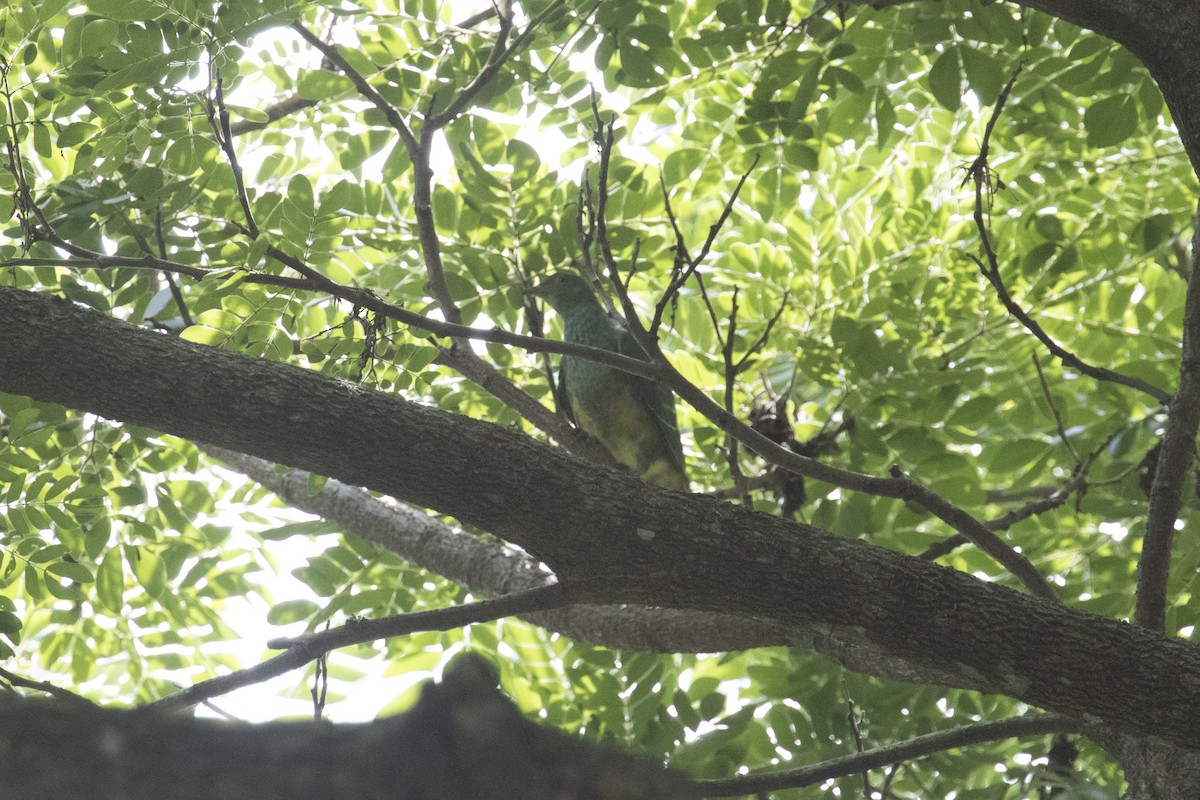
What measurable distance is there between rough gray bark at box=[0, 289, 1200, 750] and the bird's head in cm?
154

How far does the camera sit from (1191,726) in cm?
197

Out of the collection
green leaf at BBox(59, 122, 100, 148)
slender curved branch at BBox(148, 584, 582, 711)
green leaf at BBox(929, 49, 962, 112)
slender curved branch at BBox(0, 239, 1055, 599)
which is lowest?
slender curved branch at BBox(148, 584, 582, 711)

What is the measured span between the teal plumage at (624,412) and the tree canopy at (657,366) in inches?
6.5

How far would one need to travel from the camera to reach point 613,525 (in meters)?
2.11

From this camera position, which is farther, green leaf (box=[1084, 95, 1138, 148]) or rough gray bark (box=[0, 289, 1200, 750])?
green leaf (box=[1084, 95, 1138, 148])

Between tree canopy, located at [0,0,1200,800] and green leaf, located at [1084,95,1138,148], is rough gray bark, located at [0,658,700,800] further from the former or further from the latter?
green leaf, located at [1084,95,1138,148]

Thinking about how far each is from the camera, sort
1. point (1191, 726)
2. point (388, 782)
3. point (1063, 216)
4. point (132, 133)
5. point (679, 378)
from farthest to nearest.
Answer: point (1063, 216)
point (132, 133)
point (679, 378)
point (1191, 726)
point (388, 782)

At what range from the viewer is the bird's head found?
3620mm

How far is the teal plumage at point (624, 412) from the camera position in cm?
392

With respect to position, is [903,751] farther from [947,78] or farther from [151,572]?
[151,572]

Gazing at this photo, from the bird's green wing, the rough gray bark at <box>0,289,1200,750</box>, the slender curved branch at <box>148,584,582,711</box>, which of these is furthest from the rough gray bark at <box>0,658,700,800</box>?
the bird's green wing

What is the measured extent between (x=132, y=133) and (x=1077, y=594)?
124 inches

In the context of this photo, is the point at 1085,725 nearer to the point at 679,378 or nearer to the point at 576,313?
the point at 679,378

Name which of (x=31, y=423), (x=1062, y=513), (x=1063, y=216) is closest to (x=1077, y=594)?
(x=1062, y=513)
